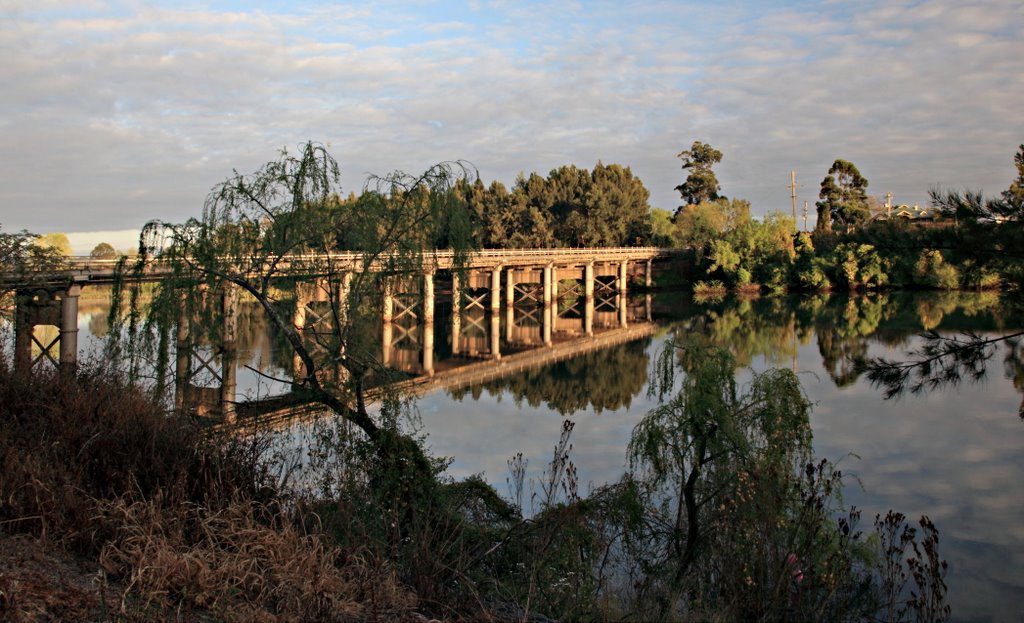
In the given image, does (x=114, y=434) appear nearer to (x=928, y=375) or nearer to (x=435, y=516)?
(x=435, y=516)

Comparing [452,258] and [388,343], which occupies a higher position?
[452,258]

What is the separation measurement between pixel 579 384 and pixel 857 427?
28.4ft

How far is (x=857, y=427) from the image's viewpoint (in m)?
16.0

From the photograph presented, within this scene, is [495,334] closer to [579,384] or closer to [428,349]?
[428,349]

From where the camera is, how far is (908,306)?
41.8 metres

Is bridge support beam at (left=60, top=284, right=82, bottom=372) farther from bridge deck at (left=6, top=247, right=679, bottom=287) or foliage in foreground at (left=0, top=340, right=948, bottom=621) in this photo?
foliage in foreground at (left=0, top=340, right=948, bottom=621)

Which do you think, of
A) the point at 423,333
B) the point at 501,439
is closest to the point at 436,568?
the point at 501,439

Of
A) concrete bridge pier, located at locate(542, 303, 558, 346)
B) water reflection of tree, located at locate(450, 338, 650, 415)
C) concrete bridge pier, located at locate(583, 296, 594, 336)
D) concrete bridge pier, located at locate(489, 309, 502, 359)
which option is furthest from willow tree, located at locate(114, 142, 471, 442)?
concrete bridge pier, located at locate(583, 296, 594, 336)

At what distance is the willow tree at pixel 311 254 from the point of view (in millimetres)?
8172

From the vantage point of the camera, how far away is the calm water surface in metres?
9.75

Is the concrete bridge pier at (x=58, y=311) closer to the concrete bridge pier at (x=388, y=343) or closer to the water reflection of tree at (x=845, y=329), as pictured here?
the concrete bridge pier at (x=388, y=343)

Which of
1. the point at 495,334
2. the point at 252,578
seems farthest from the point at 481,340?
the point at 252,578

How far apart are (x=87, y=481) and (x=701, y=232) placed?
59.7 metres

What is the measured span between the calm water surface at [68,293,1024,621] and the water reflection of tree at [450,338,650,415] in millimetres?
52
